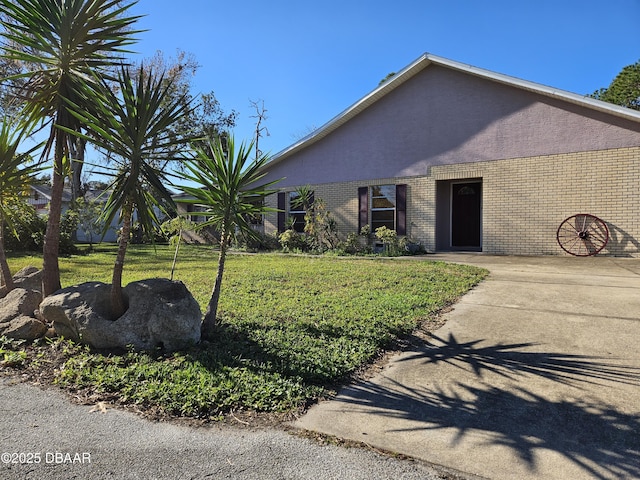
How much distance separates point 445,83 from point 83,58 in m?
11.8

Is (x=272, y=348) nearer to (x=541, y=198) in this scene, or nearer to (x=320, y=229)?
(x=541, y=198)

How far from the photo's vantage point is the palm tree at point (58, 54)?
4.18 meters

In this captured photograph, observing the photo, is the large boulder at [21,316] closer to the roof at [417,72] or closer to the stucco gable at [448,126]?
the stucco gable at [448,126]

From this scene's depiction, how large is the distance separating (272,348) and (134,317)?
1.42m

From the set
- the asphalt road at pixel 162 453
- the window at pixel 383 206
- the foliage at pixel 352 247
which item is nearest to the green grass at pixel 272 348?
the asphalt road at pixel 162 453

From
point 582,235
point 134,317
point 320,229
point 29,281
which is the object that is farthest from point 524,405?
point 320,229

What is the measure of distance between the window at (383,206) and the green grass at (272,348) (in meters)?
7.18

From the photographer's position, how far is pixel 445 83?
13641mm

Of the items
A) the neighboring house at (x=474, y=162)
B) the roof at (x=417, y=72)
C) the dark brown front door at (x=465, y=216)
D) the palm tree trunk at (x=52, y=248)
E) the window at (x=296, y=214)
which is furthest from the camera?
the window at (x=296, y=214)

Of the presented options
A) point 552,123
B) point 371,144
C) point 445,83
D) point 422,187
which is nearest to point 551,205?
point 552,123

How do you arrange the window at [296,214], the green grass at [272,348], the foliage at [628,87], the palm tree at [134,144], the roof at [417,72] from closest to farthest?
the green grass at [272,348], the palm tree at [134,144], the roof at [417,72], the window at [296,214], the foliage at [628,87]

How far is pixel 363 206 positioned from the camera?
51.0 feet

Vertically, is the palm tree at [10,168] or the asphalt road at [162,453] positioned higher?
the palm tree at [10,168]

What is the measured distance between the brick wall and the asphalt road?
11.7 meters
